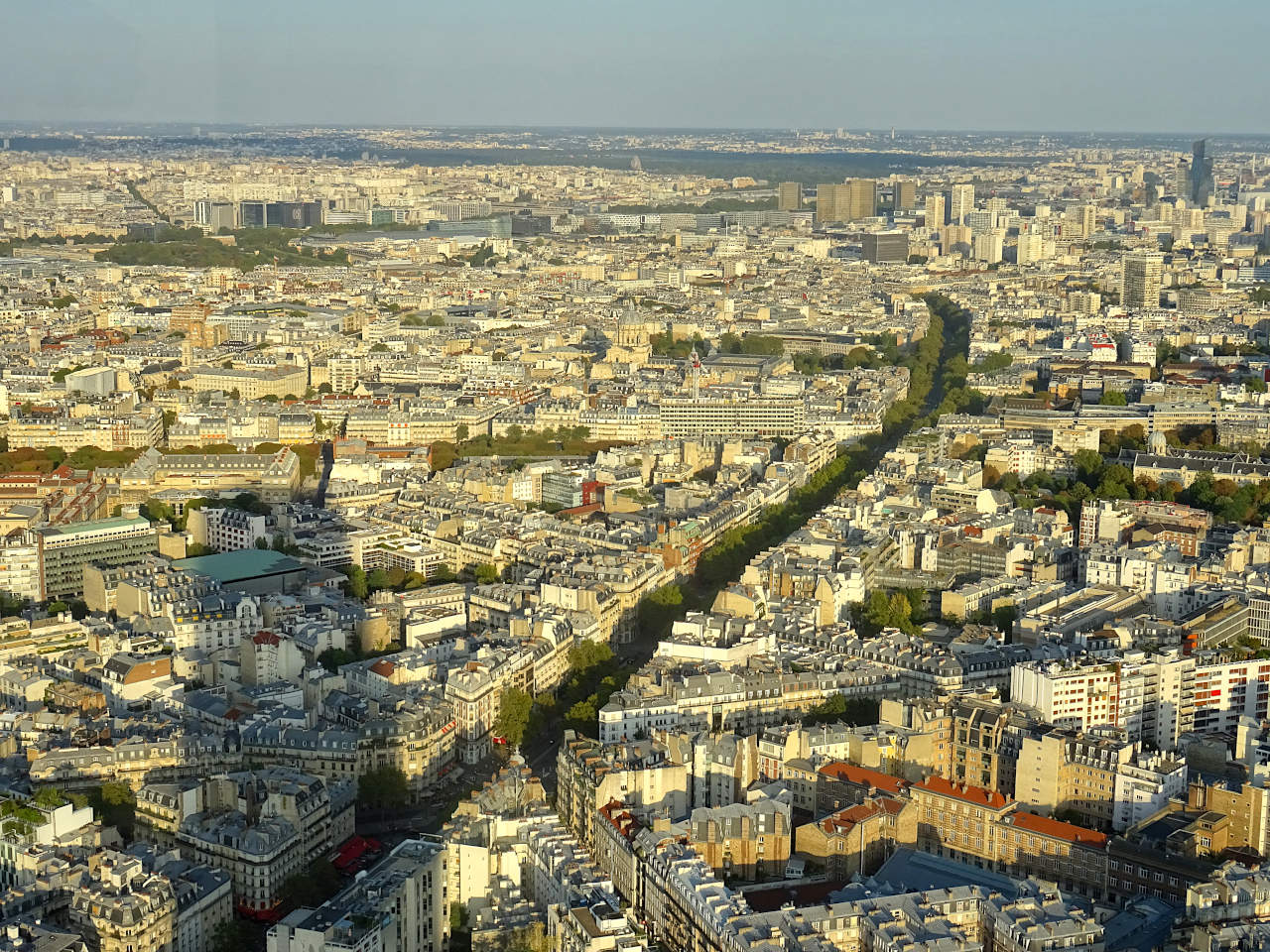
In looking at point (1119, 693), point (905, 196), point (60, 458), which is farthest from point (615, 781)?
point (905, 196)

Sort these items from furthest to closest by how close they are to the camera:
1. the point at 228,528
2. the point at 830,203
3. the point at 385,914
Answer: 1. the point at 830,203
2. the point at 228,528
3. the point at 385,914

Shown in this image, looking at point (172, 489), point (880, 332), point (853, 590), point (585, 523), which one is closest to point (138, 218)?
point (880, 332)

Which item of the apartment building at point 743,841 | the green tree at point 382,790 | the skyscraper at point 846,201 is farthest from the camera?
the skyscraper at point 846,201

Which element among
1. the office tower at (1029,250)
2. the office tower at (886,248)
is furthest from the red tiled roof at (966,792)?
the office tower at (886,248)

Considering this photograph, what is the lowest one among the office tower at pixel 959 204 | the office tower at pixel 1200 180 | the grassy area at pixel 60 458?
the grassy area at pixel 60 458

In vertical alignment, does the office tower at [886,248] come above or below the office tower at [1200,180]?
below

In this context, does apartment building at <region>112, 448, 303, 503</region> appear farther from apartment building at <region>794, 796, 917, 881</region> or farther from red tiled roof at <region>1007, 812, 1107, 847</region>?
red tiled roof at <region>1007, 812, 1107, 847</region>

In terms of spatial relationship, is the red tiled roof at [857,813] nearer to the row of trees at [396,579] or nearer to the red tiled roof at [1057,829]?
the red tiled roof at [1057,829]

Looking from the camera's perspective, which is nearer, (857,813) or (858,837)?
(858,837)

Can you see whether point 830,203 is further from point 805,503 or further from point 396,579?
point 396,579
